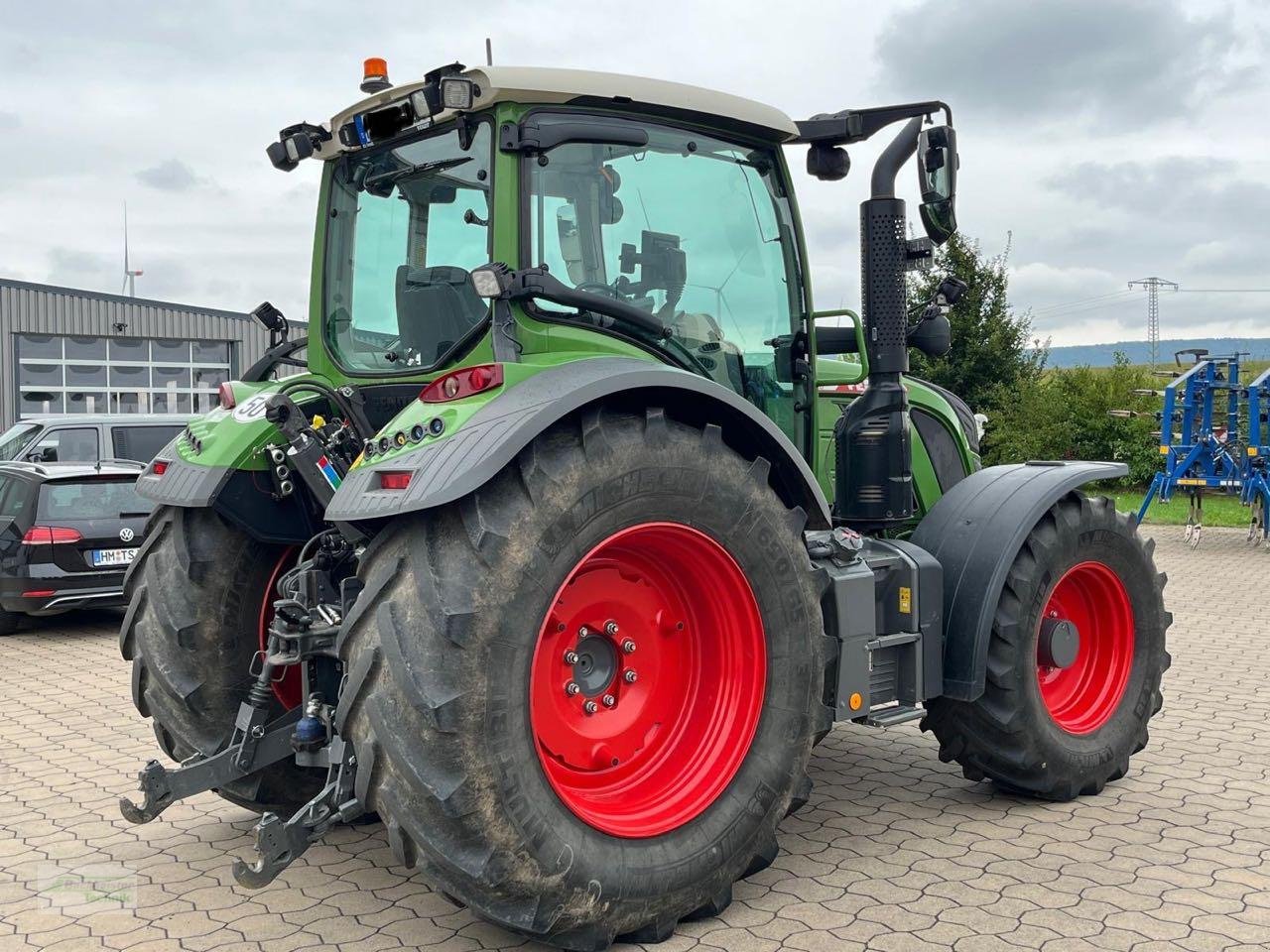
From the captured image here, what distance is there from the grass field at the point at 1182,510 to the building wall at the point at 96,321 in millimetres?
19263

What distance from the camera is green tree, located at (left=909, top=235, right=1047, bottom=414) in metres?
23.0

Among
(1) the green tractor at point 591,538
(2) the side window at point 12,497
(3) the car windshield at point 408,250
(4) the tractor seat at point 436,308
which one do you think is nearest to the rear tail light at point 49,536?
(2) the side window at point 12,497

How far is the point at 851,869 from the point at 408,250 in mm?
2753

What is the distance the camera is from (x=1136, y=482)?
1008 inches

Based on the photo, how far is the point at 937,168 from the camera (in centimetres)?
446

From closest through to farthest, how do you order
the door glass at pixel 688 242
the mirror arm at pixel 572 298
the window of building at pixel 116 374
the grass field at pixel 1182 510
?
the mirror arm at pixel 572 298 → the door glass at pixel 688 242 → the grass field at pixel 1182 510 → the window of building at pixel 116 374

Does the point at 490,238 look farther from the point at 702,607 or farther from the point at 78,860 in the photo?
the point at 78,860

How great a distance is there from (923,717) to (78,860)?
→ 3.35m

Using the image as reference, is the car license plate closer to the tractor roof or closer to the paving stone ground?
the paving stone ground

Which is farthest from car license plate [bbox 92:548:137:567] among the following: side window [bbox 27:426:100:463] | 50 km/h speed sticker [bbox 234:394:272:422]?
50 km/h speed sticker [bbox 234:394:272:422]

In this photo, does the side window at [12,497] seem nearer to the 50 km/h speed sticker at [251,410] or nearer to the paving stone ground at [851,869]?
the paving stone ground at [851,869]

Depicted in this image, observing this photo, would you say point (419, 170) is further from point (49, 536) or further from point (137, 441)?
point (137, 441)

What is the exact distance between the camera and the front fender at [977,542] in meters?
4.71

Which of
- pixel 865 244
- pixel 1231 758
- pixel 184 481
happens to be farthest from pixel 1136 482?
pixel 184 481
